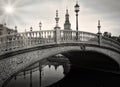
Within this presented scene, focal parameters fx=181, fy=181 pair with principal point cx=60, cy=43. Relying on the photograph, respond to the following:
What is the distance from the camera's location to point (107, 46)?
63.2ft

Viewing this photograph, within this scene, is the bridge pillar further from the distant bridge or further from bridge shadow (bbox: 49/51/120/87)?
bridge shadow (bbox: 49/51/120/87)

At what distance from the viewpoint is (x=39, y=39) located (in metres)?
12.1

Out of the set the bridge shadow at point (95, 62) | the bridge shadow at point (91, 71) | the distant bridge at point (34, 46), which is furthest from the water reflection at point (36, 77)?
the distant bridge at point (34, 46)

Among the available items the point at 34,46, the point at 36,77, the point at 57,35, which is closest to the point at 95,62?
the point at 36,77

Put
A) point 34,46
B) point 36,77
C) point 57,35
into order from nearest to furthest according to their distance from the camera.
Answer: point 34,46 < point 57,35 < point 36,77

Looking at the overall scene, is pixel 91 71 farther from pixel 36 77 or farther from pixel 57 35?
pixel 57 35

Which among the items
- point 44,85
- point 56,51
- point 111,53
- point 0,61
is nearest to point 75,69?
point 111,53

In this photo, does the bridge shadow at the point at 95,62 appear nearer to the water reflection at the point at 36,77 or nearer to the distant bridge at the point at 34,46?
the water reflection at the point at 36,77

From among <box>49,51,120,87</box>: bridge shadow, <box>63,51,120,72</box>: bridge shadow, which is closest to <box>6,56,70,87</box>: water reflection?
<box>49,51,120,87</box>: bridge shadow

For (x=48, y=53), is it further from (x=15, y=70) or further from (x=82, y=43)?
(x=82, y=43)

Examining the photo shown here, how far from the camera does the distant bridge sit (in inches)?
405

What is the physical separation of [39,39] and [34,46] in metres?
0.72

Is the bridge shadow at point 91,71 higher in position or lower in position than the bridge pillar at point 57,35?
lower

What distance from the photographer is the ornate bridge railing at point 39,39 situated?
10.4 meters
